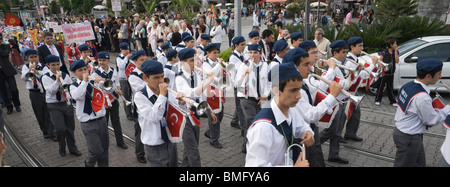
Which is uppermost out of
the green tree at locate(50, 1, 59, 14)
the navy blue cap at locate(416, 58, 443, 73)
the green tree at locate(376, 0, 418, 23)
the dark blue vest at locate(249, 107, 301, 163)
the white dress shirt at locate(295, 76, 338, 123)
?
the green tree at locate(50, 1, 59, 14)

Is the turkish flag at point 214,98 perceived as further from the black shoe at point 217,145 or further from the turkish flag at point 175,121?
the turkish flag at point 175,121

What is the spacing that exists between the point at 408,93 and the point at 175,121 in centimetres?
317

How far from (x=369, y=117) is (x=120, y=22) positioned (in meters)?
15.6

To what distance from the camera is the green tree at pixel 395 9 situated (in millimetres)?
15141

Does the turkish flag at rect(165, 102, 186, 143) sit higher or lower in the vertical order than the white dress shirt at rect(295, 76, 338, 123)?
lower

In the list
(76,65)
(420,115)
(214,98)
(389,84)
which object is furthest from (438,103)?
(76,65)

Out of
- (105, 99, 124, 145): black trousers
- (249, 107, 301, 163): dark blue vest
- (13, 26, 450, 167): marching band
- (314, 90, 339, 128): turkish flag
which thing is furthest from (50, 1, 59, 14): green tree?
(249, 107, 301, 163): dark blue vest

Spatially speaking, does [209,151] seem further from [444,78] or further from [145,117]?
[444,78]

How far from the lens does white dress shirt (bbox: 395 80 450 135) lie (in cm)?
405

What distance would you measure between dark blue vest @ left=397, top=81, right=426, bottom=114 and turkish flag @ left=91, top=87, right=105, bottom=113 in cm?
458

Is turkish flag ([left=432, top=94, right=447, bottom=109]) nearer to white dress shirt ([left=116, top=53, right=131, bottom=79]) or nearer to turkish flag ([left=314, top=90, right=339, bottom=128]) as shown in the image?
turkish flag ([left=314, top=90, right=339, bottom=128])

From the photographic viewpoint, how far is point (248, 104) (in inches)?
233

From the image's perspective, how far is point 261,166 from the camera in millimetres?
2520
